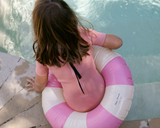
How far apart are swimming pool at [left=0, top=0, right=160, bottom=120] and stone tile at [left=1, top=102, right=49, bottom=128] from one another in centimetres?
102

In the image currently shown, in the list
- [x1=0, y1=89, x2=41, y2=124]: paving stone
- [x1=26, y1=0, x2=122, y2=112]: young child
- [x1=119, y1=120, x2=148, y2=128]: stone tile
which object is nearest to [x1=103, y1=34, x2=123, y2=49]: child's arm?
[x1=26, y1=0, x2=122, y2=112]: young child

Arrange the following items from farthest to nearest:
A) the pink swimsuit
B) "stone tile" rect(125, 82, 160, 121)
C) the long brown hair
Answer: "stone tile" rect(125, 82, 160, 121)
the pink swimsuit
the long brown hair

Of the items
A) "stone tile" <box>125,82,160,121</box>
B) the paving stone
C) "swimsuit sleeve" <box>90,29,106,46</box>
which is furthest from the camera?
"stone tile" <box>125,82,160,121</box>

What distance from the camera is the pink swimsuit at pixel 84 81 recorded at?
0.87 meters

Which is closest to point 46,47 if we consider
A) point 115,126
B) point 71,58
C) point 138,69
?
point 71,58

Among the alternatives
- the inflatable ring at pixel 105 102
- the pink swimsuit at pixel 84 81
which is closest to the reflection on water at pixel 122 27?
the inflatable ring at pixel 105 102

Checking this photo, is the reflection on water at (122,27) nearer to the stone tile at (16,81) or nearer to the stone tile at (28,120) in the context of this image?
the stone tile at (16,81)

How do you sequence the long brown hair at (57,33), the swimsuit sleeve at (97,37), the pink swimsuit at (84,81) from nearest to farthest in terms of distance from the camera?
the long brown hair at (57,33) < the pink swimsuit at (84,81) < the swimsuit sleeve at (97,37)

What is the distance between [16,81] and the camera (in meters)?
1.50

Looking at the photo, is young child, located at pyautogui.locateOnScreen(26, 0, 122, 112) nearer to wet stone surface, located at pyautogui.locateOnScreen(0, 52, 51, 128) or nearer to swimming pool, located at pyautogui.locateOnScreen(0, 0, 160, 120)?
wet stone surface, located at pyautogui.locateOnScreen(0, 52, 51, 128)

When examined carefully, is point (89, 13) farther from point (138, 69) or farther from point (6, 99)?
point (6, 99)

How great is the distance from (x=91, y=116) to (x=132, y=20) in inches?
68.0

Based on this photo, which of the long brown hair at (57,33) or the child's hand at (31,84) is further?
the child's hand at (31,84)

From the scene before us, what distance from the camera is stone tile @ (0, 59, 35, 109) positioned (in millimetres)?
Answer: 1438
